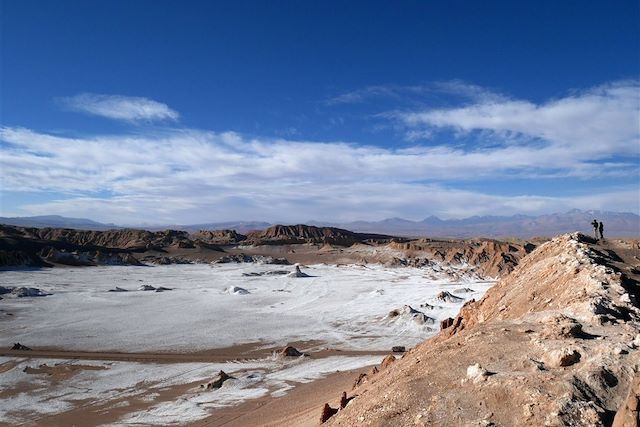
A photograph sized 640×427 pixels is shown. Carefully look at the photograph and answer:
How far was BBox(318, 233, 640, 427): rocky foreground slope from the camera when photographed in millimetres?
5340

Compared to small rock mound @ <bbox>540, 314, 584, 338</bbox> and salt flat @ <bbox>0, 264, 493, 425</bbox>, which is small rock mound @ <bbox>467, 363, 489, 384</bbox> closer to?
small rock mound @ <bbox>540, 314, 584, 338</bbox>

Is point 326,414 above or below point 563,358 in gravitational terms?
below

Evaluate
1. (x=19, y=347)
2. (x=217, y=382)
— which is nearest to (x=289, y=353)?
(x=217, y=382)

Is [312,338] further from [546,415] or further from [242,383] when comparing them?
[546,415]

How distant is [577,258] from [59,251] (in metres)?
61.1

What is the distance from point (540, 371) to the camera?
595 centimetres

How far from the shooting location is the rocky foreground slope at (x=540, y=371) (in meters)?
5.34

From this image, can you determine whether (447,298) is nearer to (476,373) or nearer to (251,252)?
(476,373)

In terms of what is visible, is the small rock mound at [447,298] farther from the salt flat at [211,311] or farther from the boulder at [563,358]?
the boulder at [563,358]

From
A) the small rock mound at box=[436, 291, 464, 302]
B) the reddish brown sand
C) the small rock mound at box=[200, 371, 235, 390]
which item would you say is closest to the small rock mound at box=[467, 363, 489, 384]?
the reddish brown sand

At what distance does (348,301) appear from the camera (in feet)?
115

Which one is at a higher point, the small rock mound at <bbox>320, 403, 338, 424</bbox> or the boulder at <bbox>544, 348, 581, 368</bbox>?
the boulder at <bbox>544, 348, 581, 368</bbox>

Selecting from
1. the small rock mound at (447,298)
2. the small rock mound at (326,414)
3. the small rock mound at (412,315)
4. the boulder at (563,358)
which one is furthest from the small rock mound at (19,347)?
the small rock mound at (447,298)

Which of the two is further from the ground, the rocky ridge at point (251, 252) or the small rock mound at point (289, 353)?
the rocky ridge at point (251, 252)
